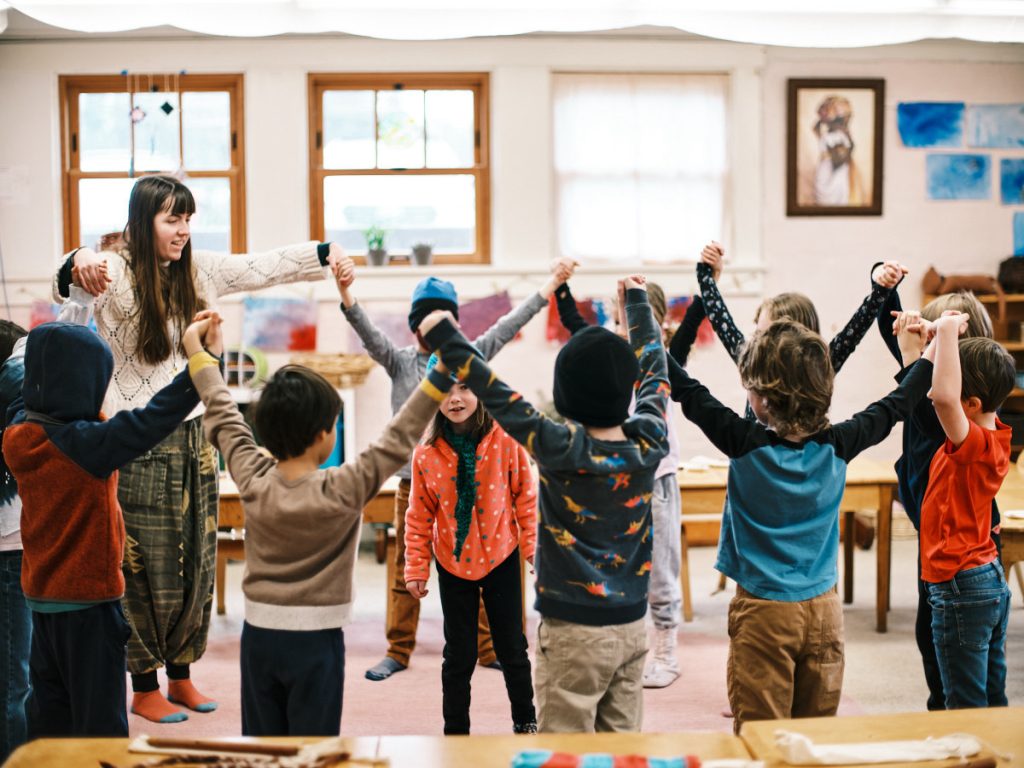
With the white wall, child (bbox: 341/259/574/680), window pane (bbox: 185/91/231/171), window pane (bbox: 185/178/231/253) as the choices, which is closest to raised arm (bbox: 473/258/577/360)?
child (bbox: 341/259/574/680)

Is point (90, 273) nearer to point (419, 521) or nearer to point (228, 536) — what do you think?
point (419, 521)

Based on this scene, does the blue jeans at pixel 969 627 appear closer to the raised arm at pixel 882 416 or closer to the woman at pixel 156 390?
the raised arm at pixel 882 416

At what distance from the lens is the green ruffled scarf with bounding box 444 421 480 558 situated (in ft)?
8.87

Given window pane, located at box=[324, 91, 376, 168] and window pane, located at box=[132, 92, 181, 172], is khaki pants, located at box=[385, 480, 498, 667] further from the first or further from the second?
window pane, located at box=[132, 92, 181, 172]

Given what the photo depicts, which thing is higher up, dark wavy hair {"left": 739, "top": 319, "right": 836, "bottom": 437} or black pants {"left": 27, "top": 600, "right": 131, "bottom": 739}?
dark wavy hair {"left": 739, "top": 319, "right": 836, "bottom": 437}

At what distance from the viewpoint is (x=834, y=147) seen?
19.6 feet

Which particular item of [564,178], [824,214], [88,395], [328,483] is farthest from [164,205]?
[824,214]

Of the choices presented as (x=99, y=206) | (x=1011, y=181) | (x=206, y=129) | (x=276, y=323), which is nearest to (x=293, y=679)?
(x=276, y=323)

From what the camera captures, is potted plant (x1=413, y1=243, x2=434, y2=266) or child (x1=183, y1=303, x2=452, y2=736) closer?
child (x1=183, y1=303, x2=452, y2=736)

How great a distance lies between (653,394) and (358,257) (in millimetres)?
4078

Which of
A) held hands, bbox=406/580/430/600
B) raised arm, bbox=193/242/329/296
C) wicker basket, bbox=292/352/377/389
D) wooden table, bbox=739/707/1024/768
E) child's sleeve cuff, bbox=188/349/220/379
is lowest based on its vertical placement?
held hands, bbox=406/580/430/600

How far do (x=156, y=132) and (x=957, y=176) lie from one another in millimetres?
4427

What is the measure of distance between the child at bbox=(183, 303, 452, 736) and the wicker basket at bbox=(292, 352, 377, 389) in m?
3.69

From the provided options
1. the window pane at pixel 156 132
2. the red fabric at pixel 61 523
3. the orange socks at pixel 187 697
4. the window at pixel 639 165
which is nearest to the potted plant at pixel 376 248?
the window at pixel 639 165
